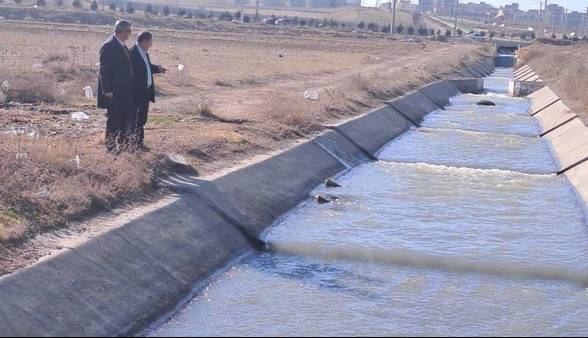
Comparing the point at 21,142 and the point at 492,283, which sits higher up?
the point at 21,142

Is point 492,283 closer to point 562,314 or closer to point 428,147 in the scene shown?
point 562,314

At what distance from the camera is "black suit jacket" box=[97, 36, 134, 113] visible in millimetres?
12312

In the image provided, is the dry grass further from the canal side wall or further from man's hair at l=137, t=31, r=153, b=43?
the canal side wall

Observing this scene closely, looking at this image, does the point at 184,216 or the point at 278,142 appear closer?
the point at 184,216

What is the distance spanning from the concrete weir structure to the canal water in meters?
0.31

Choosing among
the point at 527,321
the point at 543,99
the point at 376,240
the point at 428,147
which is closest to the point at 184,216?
the point at 376,240

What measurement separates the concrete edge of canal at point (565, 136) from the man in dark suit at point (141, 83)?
8.71m

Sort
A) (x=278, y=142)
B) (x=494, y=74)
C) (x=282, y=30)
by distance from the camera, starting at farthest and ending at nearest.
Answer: (x=282, y=30) → (x=494, y=74) → (x=278, y=142)

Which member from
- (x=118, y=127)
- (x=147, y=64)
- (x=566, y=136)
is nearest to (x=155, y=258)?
(x=118, y=127)

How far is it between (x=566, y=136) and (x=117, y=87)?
58.7 feet

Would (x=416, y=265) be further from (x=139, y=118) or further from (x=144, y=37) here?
(x=144, y=37)

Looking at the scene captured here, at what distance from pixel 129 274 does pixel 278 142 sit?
950cm

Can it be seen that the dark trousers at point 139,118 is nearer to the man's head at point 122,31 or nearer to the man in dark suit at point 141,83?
the man in dark suit at point 141,83

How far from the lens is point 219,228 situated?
40.8 ft
